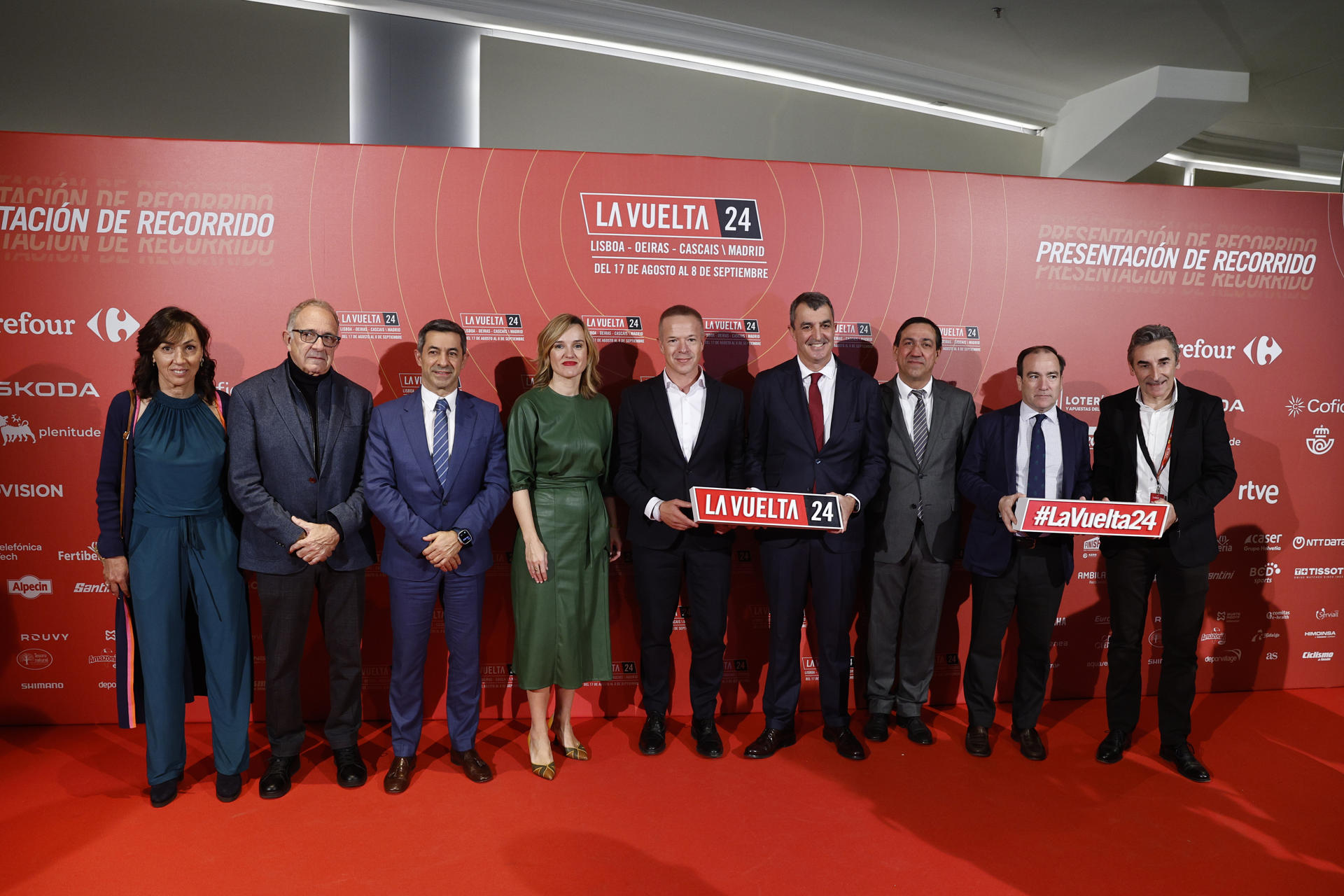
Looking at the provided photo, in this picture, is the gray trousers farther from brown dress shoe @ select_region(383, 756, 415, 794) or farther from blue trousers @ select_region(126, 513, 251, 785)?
blue trousers @ select_region(126, 513, 251, 785)

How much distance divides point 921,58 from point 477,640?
6659 mm

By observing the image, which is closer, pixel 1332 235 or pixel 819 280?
pixel 819 280

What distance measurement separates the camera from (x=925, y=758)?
361 cm

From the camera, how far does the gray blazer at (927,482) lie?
143 inches

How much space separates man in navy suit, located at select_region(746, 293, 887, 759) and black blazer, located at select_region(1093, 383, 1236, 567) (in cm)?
115

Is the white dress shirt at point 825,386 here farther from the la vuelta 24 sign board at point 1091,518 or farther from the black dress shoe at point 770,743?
the black dress shoe at point 770,743

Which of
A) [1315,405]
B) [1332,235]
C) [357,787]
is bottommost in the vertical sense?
[357,787]

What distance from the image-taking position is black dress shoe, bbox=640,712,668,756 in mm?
3596

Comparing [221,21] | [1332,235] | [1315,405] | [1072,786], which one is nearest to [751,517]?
[1072,786]

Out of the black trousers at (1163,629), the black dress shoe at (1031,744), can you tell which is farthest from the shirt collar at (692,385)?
the black dress shoe at (1031,744)

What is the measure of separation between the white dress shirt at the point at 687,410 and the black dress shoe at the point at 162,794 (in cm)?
230

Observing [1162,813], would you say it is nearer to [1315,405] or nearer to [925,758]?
[925,758]

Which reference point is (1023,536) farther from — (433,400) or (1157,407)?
(433,400)

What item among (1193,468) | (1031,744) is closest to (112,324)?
(1031,744)
